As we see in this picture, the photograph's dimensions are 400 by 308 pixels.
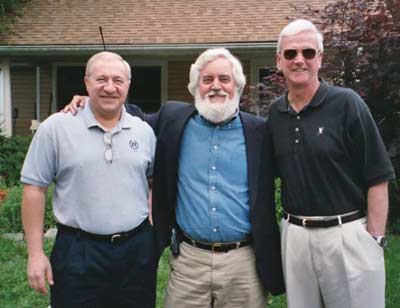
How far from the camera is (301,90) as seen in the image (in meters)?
3.32

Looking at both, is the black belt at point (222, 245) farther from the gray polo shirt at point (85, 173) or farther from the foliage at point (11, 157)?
the foliage at point (11, 157)

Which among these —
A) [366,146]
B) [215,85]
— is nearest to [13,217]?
[215,85]

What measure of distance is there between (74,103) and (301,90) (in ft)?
4.27

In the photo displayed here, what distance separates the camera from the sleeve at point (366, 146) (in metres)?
3.23

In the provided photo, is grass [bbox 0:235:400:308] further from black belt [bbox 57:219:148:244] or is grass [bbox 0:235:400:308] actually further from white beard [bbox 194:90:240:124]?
white beard [bbox 194:90:240:124]

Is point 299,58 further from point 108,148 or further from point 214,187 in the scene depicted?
point 108,148

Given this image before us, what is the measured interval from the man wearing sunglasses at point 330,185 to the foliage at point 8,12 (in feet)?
35.6

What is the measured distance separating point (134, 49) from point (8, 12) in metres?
3.21

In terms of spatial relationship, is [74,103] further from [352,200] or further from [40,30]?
[40,30]

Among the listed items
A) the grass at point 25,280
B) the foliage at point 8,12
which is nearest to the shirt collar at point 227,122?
the grass at point 25,280

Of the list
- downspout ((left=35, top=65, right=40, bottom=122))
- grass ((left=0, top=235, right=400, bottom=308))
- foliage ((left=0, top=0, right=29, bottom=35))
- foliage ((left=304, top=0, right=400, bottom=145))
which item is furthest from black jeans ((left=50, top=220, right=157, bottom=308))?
downspout ((left=35, top=65, right=40, bottom=122))

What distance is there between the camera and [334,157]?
3.24 metres

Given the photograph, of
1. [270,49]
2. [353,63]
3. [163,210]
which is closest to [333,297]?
[163,210]

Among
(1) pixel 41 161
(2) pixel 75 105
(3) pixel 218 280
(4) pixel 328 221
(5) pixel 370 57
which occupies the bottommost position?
(3) pixel 218 280
